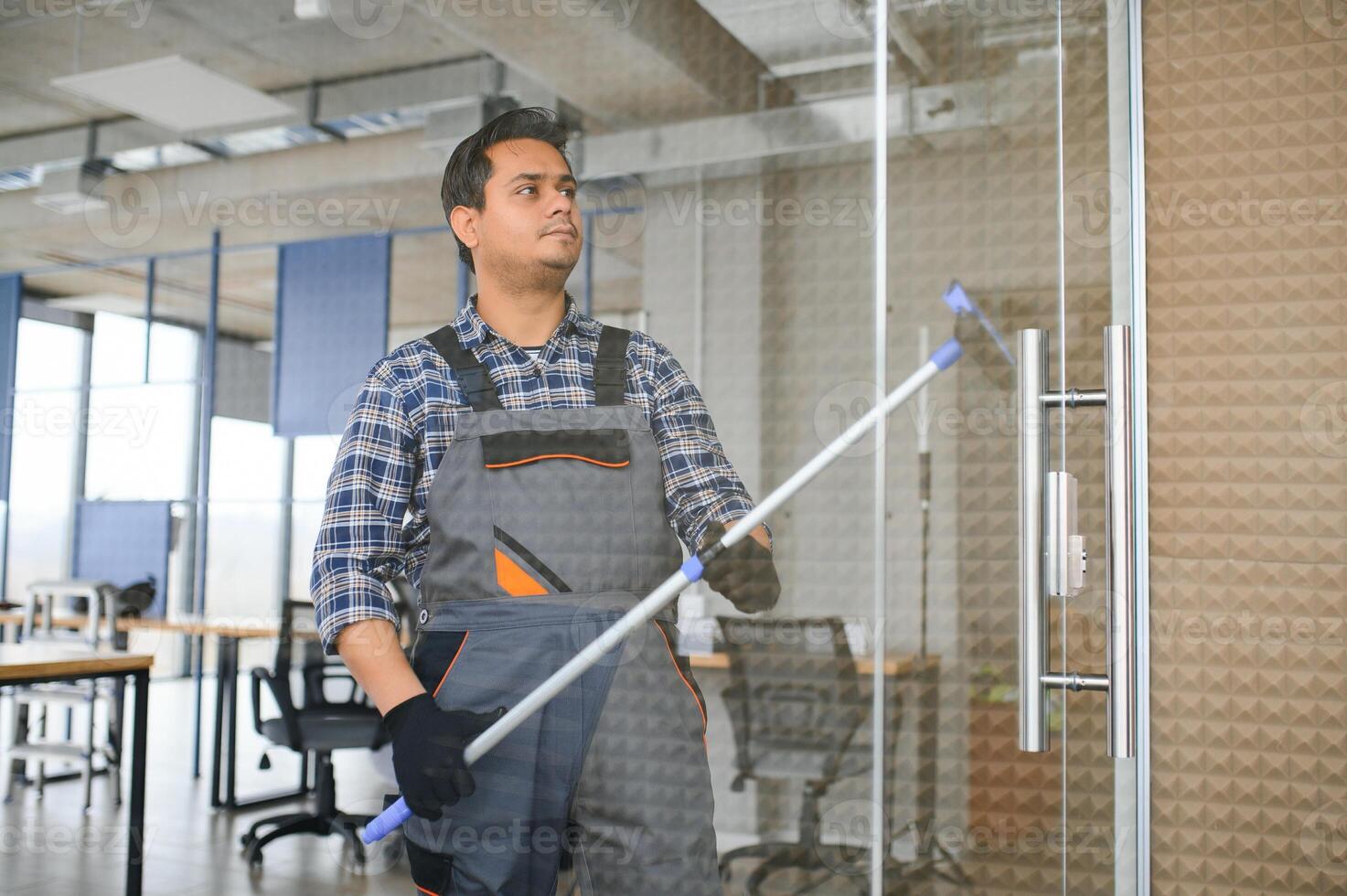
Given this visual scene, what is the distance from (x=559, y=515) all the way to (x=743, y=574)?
0.67ft

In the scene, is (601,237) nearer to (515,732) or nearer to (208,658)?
(515,732)

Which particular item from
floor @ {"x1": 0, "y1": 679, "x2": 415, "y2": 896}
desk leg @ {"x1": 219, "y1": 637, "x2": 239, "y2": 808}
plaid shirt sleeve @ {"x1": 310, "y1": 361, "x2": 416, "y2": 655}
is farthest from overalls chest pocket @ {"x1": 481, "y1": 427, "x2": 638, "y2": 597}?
desk leg @ {"x1": 219, "y1": 637, "x2": 239, "y2": 808}

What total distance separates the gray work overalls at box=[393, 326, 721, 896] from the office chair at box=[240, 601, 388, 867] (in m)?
2.14

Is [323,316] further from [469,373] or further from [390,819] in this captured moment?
[390,819]

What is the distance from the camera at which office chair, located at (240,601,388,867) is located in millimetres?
3004

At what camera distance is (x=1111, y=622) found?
39.9 inches

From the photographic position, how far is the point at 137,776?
220 cm

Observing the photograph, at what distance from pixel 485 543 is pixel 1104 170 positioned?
2.55 ft

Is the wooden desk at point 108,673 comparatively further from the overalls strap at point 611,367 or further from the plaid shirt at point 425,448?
the overalls strap at point 611,367

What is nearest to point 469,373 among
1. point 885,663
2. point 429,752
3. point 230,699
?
point 429,752

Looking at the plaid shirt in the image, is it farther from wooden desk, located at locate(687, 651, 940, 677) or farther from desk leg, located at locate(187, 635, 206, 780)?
desk leg, located at locate(187, 635, 206, 780)

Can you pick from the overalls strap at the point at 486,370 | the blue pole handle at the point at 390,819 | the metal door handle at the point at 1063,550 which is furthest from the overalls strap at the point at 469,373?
the metal door handle at the point at 1063,550

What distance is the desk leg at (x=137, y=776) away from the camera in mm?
2158

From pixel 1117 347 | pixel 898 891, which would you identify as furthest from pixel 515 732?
pixel 1117 347
